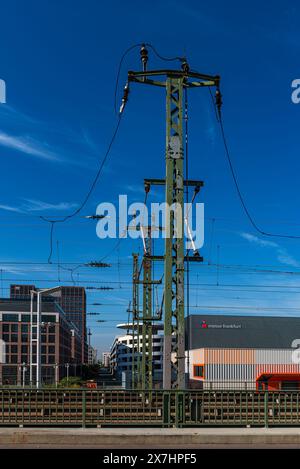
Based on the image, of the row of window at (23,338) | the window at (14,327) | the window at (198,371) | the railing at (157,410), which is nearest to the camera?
the railing at (157,410)

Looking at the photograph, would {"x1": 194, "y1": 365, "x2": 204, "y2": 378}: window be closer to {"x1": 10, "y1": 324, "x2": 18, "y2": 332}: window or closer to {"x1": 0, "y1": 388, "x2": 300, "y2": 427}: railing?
{"x1": 0, "y1": 388, "x2": 300, "y2": 427}: railing

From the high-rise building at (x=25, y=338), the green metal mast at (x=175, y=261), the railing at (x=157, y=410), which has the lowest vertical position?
the high-rise building at (x=25, y=338)

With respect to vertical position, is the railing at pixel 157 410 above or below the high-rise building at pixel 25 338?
above

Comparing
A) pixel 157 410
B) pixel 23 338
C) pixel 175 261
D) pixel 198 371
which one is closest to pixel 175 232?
pixel 175 261

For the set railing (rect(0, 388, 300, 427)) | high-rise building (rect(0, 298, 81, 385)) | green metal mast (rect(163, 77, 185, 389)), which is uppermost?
green metal mast (rect(163, 77, 185, 389))

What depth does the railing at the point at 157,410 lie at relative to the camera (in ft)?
42.2

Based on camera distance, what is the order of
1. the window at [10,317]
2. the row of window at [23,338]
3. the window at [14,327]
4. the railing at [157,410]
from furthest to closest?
the window at [10,317] → the window at [14,327] → the row of window at [23,338] → the railing at [157,410]

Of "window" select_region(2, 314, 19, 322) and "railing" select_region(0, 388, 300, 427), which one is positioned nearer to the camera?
"railing" select_region(0, 388, 300, 427)

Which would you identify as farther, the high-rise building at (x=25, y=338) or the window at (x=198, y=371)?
the high-rise building at (x=25, y=338)

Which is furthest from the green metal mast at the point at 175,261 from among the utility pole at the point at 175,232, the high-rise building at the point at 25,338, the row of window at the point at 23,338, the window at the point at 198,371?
the row of window at the point at 23,338

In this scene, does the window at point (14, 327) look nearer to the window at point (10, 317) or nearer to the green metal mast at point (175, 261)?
the window at point (10, 317)

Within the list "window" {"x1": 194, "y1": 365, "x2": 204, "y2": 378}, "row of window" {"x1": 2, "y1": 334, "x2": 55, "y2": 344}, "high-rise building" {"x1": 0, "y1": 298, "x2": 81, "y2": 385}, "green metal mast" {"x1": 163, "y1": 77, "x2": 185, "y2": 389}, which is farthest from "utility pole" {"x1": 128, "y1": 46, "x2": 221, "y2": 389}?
"row of window" {"x1": 2, "y1": 334, "x2": 55, "y2": 344}

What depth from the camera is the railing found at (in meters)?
12.9
